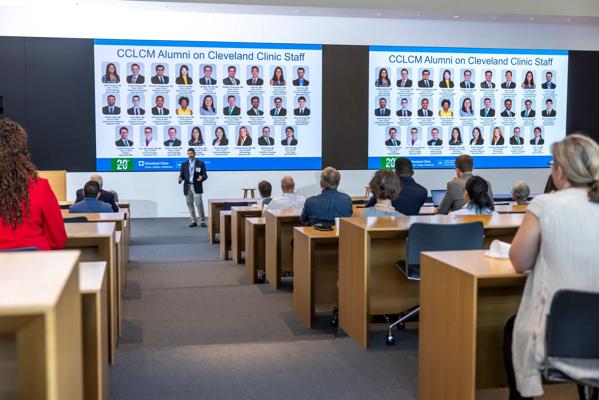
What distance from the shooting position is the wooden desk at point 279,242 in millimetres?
6070

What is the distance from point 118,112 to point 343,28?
15.3ft

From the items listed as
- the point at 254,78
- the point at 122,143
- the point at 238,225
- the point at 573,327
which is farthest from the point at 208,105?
the point at 573,327

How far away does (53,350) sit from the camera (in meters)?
1.46

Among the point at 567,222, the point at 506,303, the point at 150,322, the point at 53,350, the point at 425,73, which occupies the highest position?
the point at 425,73

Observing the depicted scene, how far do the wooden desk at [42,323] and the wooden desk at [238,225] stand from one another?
594 cm

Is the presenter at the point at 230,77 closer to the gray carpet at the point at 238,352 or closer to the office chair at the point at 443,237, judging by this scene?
the gray carpet at the point at 238,352

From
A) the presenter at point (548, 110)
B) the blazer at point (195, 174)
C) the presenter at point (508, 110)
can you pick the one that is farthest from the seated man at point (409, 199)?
the presenter at point (548, 110)

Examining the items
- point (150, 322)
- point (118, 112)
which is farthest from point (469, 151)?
point (150, 322)

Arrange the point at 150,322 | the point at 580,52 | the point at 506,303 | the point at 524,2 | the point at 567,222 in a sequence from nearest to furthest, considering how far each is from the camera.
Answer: the point at 567,222, the point at 506,303, the point at 150,322, the point at 524,2, the point at 580,52

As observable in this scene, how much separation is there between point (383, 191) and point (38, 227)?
251 cm

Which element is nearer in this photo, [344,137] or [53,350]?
[53,350]

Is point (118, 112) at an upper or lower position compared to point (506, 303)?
upper

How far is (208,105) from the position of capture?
13102mm

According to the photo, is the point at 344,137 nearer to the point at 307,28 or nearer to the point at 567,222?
the point at 307,28
